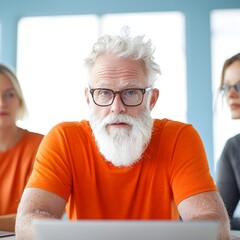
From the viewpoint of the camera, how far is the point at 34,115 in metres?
5.72

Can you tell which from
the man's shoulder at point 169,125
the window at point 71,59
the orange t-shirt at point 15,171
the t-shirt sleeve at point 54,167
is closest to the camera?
the t-shirt sleeve at point 54,167

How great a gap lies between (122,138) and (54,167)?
0.29 m

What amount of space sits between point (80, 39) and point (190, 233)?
17.2 feet

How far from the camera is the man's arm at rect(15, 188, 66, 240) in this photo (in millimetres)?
1381

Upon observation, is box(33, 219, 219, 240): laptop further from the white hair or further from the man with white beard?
the white hair

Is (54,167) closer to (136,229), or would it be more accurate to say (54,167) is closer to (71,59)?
(136,229)

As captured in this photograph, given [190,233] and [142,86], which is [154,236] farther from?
[142,86]

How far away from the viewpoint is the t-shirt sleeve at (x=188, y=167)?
156cm

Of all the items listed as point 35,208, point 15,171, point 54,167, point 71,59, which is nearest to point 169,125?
point 54,167

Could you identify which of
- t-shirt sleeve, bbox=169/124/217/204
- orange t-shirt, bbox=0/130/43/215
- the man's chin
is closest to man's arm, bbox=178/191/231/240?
t-shirt sleeve, bbox=169/124/217/204

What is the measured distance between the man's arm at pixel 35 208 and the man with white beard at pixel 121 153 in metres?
0.03

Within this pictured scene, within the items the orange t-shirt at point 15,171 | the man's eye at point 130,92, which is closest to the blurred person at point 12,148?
the orange t-shirt at point 15,171

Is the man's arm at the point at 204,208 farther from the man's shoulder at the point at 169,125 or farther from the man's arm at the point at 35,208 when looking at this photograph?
the man's arm at the point at 35,208

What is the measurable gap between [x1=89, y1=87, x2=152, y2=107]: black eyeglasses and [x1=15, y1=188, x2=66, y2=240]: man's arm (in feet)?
1.33
